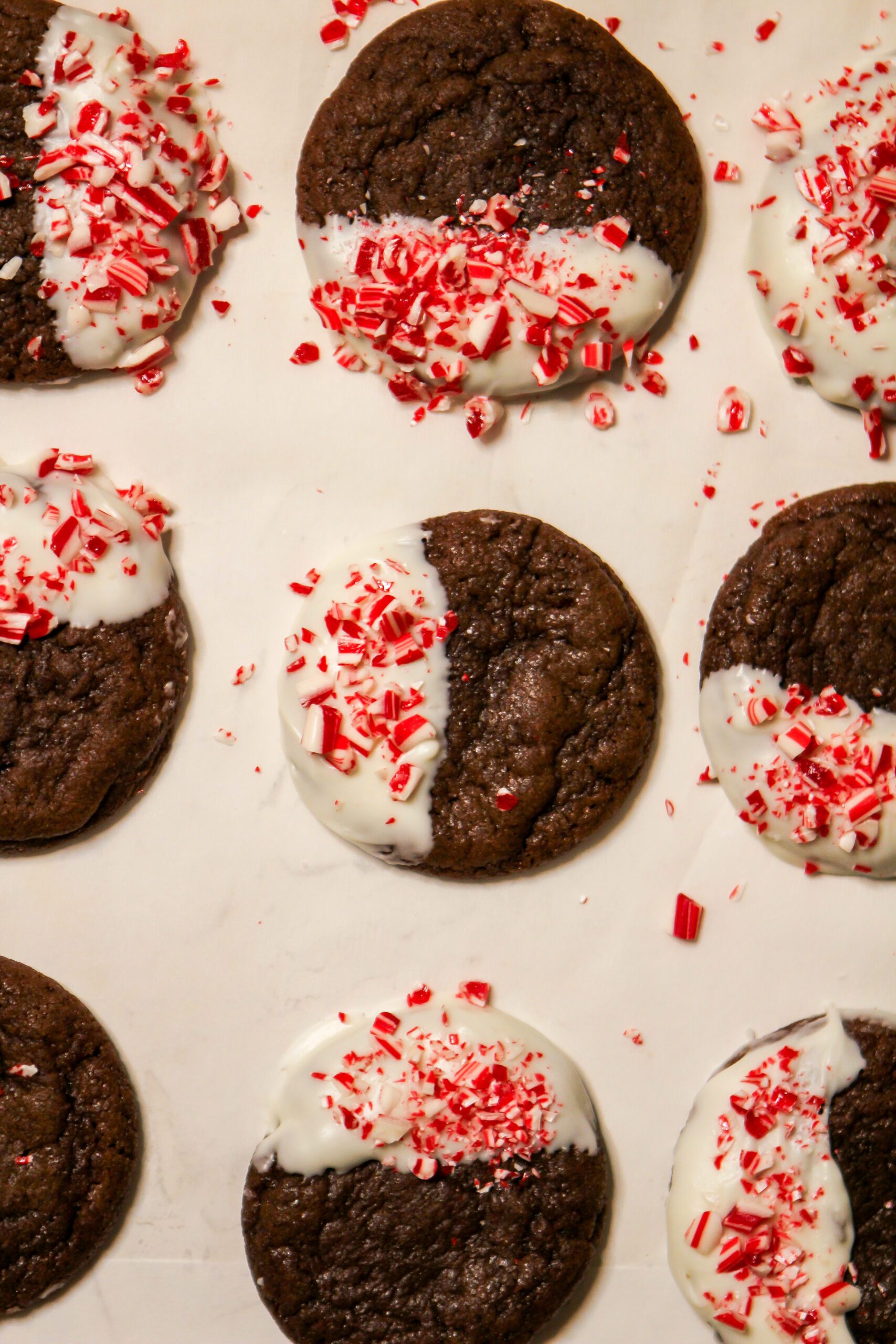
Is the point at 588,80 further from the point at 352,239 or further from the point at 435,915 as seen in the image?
the point at 435,915

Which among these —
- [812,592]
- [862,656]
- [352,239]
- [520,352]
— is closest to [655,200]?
[520,352]

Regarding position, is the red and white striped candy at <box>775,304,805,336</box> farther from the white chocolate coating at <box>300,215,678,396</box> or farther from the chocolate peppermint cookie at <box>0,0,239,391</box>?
the chocolate peppermint cookie at <box>0,0,239,391</box>

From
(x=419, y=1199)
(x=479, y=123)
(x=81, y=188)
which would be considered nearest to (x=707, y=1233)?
(x=419, y=1199)

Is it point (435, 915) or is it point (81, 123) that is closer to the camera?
point (81, 123)

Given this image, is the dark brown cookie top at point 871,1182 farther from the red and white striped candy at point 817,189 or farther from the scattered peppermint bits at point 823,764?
the red and white striped candy at point 817,189

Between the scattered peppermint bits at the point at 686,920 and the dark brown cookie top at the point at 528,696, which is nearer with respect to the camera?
the dark brown cookie top at the point at 528,696

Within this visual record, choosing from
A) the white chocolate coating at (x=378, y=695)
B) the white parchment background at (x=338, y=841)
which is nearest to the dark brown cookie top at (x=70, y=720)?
the white parchment background at (x=338, y=841)
